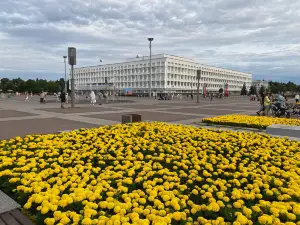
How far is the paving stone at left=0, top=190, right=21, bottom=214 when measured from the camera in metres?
3.21

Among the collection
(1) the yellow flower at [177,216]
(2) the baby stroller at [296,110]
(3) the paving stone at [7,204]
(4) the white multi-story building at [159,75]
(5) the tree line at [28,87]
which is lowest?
(3) the paving stone at [7,204]

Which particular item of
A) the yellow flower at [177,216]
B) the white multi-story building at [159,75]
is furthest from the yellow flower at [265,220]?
the white multi-story building at [159,75]

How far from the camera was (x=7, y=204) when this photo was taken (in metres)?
3.32

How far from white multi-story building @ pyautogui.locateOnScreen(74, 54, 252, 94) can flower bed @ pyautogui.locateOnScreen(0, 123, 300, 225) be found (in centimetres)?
9459

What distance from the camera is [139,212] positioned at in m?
2.84

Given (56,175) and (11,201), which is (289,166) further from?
(11,201)

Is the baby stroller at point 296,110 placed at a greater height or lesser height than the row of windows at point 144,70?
lesser

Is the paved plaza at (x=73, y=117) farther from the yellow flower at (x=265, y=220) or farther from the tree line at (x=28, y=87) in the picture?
the tree line at (x=28, y=87)

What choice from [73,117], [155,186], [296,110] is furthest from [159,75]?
[155,186]

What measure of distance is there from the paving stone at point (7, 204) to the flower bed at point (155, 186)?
0.10m

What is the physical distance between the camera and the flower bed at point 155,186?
2832 mm

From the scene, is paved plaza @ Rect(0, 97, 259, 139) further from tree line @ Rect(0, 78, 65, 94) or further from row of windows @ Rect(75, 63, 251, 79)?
tree line @ Rect(0, 78, 65, 94)

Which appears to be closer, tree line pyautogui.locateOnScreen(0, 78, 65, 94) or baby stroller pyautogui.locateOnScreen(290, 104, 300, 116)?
baby stroller pyautogui.locateOnScreen(290, 104, 300, 116)

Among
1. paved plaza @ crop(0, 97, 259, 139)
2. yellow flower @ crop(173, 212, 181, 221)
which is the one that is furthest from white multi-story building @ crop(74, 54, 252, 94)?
yellow flower @ crop(173, 212, 181, 221)
